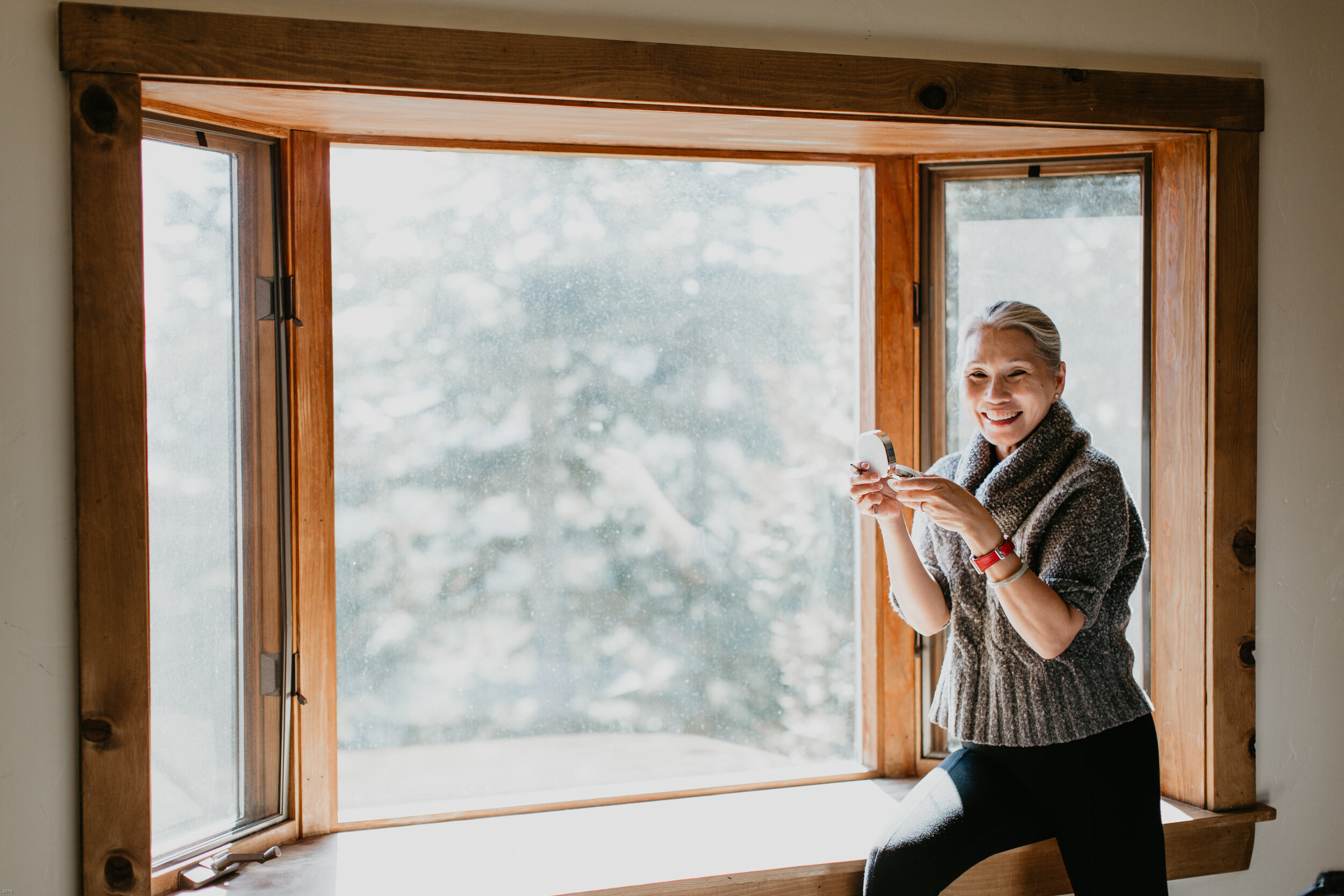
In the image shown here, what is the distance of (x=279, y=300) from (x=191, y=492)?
38cm

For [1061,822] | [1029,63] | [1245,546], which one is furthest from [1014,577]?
[1029,63]

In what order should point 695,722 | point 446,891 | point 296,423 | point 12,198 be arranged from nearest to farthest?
point 12,198 < point 446,891 < point 296,423 < point 695,722

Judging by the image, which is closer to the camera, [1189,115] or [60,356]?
[60,356]

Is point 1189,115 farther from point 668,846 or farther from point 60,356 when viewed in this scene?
point 60,356

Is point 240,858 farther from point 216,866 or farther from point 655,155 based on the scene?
point 655,155

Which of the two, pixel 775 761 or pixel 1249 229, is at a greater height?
pixel 1249 229

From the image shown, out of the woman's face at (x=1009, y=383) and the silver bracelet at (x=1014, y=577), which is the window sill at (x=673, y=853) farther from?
the woman's face at (x=1009, y=383)

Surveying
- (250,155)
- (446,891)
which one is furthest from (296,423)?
(446,891)

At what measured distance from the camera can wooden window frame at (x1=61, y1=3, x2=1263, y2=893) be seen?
1.35 meters

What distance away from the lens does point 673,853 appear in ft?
5.49

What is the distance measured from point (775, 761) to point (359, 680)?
90 centimetres

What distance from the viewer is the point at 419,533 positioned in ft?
5.93

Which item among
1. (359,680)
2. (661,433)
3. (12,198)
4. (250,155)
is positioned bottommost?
(359,680)

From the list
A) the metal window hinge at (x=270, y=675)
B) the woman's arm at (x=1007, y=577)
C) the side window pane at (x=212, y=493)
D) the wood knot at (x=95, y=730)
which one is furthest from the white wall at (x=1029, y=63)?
the woman's arm at (x=1007, y=577)
